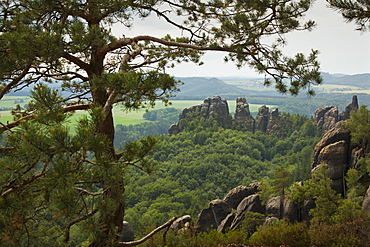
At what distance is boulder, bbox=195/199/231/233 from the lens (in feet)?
75.2

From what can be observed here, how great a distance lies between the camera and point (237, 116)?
61719 mm

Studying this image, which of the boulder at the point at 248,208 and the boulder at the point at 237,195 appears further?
the boulder at the point at 237,195

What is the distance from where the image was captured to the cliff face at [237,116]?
5981cm

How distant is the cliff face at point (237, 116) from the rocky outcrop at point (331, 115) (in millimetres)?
7555

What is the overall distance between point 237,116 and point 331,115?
1741 cm

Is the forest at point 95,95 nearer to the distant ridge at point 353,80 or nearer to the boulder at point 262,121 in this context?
the boulder at point 262,121

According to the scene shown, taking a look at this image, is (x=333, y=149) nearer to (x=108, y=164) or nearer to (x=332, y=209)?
(x=332, y=209)

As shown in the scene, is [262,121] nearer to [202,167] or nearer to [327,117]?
[327,117]

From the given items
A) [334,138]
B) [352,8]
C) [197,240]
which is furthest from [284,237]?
[334,138]

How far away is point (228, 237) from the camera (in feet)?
23.0

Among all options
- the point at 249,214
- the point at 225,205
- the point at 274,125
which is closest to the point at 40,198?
the point at 249,214

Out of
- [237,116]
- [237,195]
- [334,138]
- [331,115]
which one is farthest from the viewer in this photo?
[237,116]

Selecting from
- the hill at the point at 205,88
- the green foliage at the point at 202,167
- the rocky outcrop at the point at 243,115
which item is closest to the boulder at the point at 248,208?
the green foliage at the point at 202,167

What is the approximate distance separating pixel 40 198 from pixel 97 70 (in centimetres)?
163
